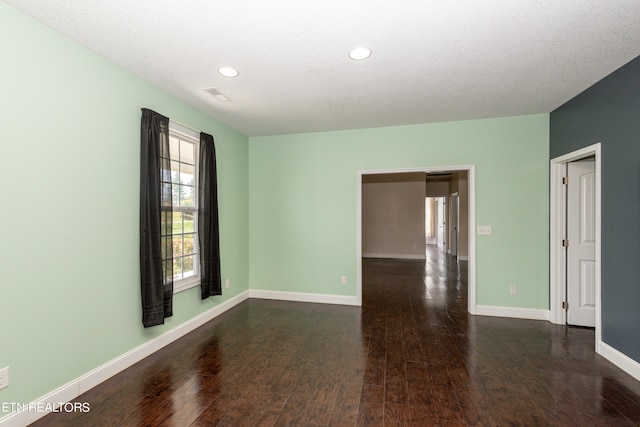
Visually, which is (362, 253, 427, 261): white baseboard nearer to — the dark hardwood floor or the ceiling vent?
the dark hardwood floor

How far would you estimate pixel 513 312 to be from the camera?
3.88 meters

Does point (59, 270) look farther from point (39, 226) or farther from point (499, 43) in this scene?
point (499, 43)

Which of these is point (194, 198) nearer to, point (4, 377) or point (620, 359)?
point (4, 377)

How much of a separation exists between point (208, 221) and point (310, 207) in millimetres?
1598

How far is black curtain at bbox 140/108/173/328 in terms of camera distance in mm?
2711

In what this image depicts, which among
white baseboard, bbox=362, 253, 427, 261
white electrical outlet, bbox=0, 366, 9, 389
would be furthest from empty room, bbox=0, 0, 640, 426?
Result: white baseboard, bbox=362, 253, 427, 261

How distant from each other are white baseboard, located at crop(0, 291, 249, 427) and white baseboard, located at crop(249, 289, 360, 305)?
1.15 m

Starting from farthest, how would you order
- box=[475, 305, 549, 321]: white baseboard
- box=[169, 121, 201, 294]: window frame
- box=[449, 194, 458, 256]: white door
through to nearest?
box=[449, 194, 458, 256]: white door → box=[475, 305, 549, 321]: white baseboard → box=[169, 121, 201, 294]: window frame

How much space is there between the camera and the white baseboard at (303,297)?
449 centimetres

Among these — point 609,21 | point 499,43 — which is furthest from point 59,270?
point 609,21

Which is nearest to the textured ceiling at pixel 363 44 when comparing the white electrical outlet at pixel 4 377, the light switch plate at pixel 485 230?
the light switch plate at pixel 485 230

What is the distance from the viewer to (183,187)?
341cm

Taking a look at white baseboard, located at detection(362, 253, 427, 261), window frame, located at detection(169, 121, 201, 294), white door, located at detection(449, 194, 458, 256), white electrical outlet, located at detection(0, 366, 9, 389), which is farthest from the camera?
white door, located at detection(449, 194, 458, 256)

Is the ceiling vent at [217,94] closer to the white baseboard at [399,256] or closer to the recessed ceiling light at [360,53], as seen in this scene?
the recessed ceiling light at [360,53]
